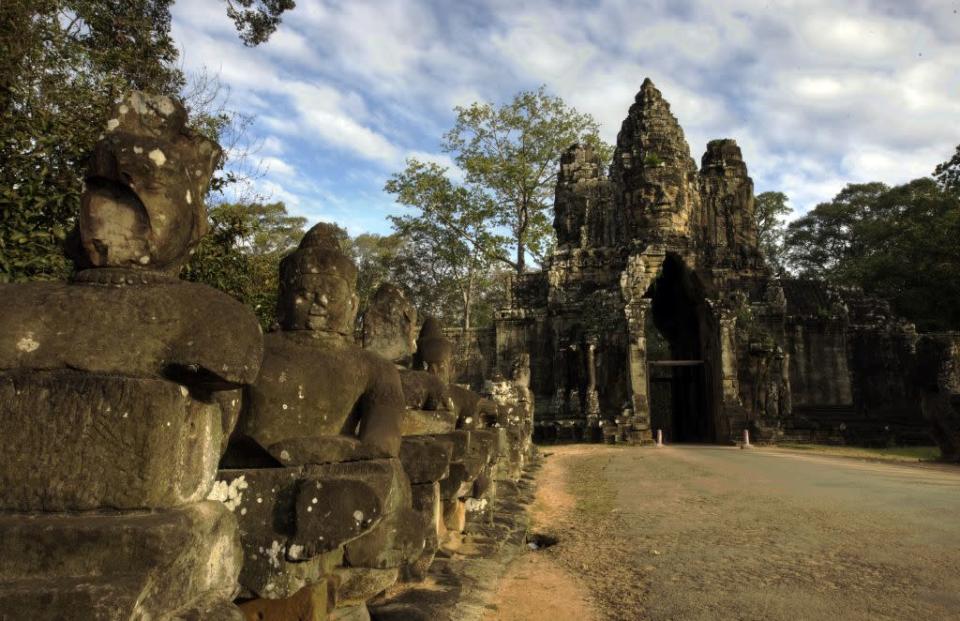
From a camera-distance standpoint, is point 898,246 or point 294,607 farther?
point 898,246

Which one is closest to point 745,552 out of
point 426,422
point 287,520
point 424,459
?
point 426,422

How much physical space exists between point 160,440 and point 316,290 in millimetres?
1375

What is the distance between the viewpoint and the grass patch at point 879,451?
1582 centimetres

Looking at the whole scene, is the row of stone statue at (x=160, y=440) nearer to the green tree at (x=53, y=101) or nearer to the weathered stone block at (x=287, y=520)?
the weathered stone block at (x=287, y=520)

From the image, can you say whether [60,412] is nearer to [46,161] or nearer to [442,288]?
[46,161]

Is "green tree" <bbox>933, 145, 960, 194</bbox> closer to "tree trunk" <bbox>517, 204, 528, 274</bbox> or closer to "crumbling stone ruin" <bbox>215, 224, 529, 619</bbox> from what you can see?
"tree trunk" <bbox>517, 204, 528, 274</bbox>

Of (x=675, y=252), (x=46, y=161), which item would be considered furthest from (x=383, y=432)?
(x=675, y=252)

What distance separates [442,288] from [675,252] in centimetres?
1837

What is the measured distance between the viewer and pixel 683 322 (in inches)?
969

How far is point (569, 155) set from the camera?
2655cm

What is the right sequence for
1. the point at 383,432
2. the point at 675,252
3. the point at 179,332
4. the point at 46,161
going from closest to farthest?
the point at 179,332
the point at 383,432
the point at 46,161
the point at 675,252

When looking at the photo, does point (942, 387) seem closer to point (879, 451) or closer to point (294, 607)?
point (879, 451)

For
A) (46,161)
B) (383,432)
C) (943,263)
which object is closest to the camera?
(383,432)

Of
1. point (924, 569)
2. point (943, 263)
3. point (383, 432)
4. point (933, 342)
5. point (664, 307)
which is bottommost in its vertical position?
point (924, 569)
